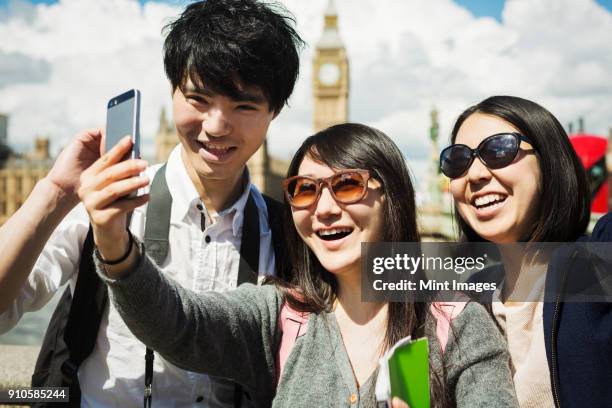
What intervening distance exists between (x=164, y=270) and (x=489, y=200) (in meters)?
0.84

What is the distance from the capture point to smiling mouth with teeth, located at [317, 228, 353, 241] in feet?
4.15

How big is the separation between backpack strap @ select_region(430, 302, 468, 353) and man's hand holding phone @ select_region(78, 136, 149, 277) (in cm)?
65

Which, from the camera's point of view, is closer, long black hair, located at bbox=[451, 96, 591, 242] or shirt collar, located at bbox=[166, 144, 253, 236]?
long black hair, located at bbox=[451, 96, 591, 242]

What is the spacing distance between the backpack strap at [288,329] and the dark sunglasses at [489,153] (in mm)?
526

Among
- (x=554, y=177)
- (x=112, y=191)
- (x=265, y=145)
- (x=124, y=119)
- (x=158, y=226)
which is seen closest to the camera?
(x=112, y=191)

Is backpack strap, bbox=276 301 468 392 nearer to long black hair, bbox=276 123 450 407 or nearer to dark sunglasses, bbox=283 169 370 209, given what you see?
long black hair, bbox=276 123 450 407

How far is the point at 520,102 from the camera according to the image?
143cm

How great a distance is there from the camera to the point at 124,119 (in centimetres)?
110

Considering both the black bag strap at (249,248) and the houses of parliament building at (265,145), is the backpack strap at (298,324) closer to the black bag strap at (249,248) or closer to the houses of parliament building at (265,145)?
the black bag strap at (249,248)

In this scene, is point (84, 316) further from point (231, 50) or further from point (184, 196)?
point (231, 50)

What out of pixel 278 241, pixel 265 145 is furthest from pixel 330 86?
pixel 278 241

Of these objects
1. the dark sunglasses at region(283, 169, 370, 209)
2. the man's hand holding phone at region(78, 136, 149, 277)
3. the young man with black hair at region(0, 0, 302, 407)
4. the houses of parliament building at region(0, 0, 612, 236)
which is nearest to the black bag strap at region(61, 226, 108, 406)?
the young man with black hair at region(0, 0, 302, 407)

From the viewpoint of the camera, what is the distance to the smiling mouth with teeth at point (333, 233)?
127cm

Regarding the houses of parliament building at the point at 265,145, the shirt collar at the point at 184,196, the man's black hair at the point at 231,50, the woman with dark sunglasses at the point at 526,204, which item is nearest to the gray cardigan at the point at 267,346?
the woman with dark sunglasses at the point at 526,204
